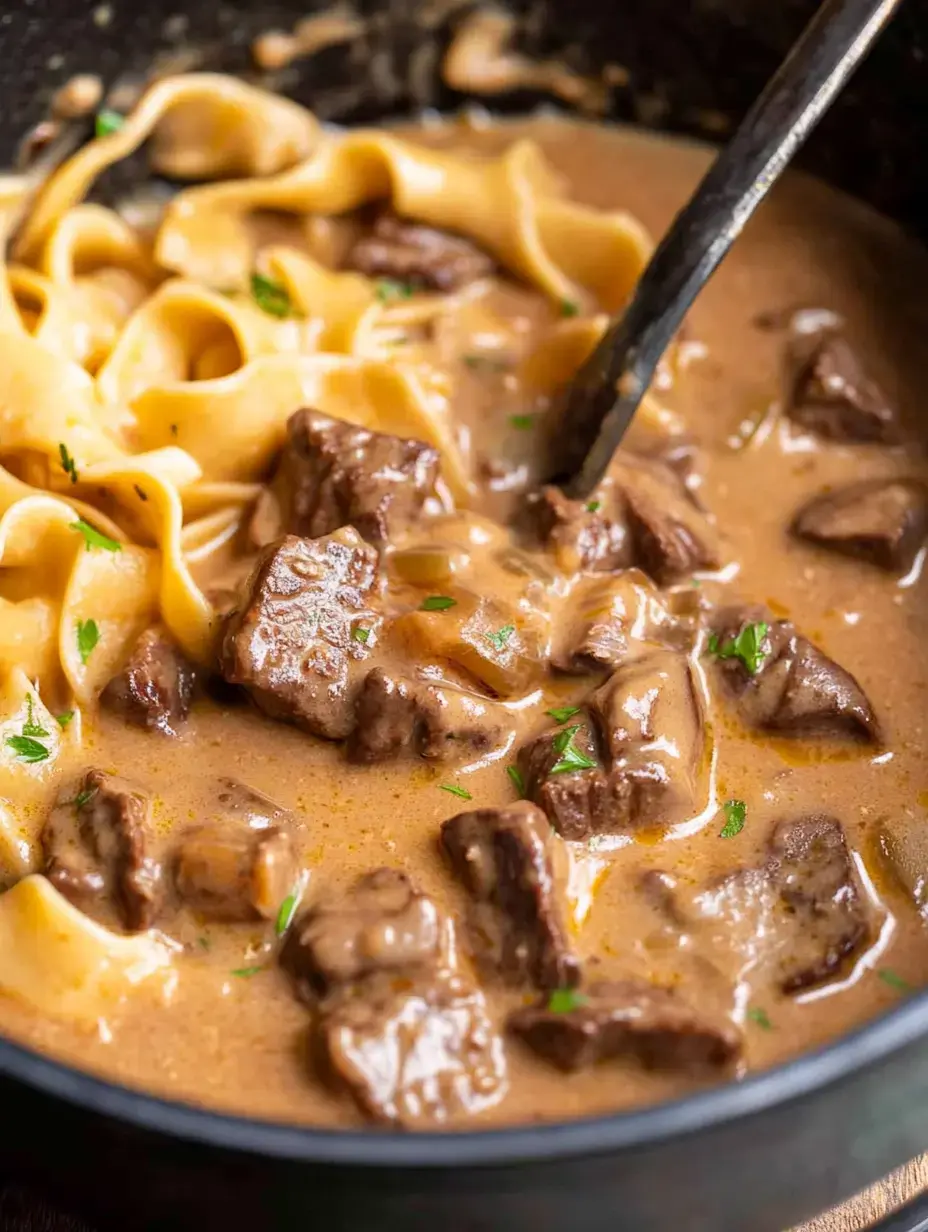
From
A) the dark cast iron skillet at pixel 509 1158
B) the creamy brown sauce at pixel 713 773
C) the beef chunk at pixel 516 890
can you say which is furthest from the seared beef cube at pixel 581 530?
the dark cast iron skillet at pixel 509 1158

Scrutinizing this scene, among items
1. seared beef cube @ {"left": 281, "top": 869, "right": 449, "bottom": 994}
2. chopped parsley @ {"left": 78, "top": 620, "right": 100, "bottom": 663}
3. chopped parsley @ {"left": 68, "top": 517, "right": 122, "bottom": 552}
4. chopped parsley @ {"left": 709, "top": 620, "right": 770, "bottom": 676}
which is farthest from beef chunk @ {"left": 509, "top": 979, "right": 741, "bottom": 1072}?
chopped parsley @ {"left": 68, "top": 517, "right": 122, "bottom": 552}

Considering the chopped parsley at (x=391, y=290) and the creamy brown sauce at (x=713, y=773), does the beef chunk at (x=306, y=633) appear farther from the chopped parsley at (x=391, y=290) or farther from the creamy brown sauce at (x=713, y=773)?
the chopped parsley at (x=391, y=290)

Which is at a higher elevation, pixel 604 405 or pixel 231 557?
pixel 604 405

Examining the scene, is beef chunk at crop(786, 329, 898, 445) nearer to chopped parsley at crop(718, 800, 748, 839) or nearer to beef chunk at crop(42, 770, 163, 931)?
chopped parsley at crop(718, 800, 748, 839)

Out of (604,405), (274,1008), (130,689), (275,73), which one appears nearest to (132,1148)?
(274,1008)

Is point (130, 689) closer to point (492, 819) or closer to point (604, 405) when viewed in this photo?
point (492, 819)

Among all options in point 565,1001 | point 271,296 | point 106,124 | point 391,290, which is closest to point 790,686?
point 565,1001
